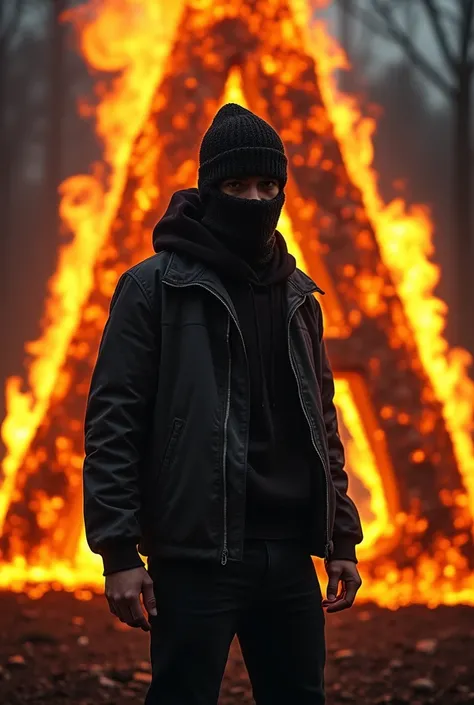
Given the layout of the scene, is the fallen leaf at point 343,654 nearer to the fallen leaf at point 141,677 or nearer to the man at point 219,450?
the fallen leaf at point 141,677

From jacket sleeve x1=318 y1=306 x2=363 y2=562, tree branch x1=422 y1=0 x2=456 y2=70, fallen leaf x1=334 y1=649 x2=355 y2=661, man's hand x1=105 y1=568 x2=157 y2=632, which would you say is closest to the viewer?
man's hand x1=105 y1=568 x2=157 y2=632

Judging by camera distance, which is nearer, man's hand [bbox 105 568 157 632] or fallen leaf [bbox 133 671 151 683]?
man's hand [bbox 105 568 157 632]

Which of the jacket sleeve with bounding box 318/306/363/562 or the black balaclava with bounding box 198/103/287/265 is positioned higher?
the black balaclava with bounding box 198/103/287/265

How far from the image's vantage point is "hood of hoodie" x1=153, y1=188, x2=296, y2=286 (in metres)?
2.08

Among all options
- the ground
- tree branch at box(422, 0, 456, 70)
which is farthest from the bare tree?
the ground

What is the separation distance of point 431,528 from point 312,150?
2272 mm

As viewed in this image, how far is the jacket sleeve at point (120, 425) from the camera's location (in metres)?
1.89

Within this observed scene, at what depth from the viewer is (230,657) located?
403 centimetres

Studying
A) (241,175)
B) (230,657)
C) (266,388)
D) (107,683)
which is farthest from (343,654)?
(241,175)

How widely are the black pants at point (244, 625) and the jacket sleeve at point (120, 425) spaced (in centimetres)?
13

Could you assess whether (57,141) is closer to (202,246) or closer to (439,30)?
(439,30)

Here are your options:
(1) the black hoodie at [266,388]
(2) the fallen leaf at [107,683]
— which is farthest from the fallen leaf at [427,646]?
(1) the black hoodie at [266,388]

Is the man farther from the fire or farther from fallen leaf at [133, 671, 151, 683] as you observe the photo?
the fire

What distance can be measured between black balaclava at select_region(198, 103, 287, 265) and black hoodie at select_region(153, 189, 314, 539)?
4 cm
